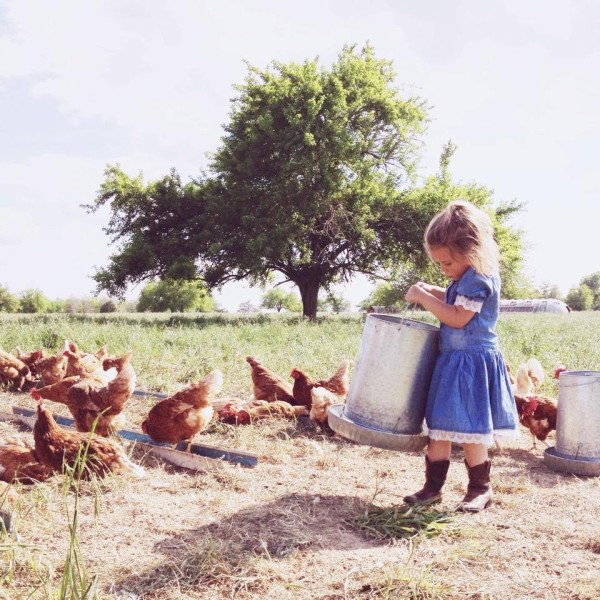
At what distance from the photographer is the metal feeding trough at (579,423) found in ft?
13.2

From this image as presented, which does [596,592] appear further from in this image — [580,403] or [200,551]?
[580,403]

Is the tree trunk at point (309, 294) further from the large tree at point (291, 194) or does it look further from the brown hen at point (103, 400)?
the brown hen at point (103, 400)

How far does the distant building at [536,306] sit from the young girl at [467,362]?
2228 inches

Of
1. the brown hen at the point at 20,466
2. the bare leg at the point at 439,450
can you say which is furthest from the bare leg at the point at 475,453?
the brown hen at the point at 20,466

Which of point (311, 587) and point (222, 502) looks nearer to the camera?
point (311, 587)

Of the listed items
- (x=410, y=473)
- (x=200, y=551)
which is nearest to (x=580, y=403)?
(x=410, y=473)

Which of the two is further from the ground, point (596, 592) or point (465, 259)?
point (465, 259)

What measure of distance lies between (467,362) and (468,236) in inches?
26.7

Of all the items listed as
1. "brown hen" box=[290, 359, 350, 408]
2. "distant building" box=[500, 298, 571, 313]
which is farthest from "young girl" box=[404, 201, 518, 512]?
"distant building" box=[500, 298, 571, 313]

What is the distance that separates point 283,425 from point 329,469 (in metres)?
1.01

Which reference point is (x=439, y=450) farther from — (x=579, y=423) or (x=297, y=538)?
(x=579, y=423)

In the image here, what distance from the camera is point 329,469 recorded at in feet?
12.6

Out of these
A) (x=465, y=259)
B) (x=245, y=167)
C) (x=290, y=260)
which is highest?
(x=245, y=167)

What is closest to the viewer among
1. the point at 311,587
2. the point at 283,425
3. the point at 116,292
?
the point at 311,587
